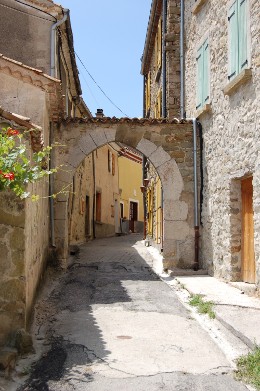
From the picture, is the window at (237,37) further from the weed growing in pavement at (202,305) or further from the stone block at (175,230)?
the weed growing in pavement at (202,305)

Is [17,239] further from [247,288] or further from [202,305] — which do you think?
[247,288]

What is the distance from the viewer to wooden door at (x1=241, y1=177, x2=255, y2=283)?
7527 mm

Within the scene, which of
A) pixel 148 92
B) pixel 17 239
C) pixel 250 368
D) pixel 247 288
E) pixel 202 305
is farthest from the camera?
pixel 148 92

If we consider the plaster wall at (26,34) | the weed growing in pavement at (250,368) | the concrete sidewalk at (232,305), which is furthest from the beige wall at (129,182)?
the weed growing in pavement at (250,368)

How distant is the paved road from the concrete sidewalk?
293mm

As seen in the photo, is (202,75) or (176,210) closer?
(202,75)

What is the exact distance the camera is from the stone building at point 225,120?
23.1 ft

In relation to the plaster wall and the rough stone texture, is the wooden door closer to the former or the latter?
the rough stone texture

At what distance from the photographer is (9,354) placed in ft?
13.3

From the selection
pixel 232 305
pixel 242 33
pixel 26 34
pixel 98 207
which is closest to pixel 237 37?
pixel 242 33

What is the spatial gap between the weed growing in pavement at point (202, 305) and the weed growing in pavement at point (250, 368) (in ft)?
5.01

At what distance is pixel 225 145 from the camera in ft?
27.1

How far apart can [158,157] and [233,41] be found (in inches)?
119

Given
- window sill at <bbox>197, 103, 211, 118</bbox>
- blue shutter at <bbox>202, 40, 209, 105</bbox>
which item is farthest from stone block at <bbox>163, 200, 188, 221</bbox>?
blue shutter at <bbox>202, 40, 209, 105</bbox>
